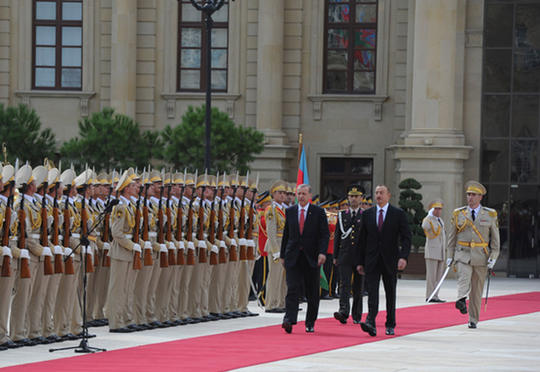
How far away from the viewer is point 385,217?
15477 millimetres

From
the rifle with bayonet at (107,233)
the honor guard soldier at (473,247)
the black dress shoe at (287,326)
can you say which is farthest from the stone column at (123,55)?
the black dress shoe at (287,326)

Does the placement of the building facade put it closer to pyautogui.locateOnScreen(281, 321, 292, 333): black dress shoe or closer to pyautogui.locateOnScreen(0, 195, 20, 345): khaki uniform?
pyautogui.locateOnScreen(281, 321, 292, 333): black dress shoe

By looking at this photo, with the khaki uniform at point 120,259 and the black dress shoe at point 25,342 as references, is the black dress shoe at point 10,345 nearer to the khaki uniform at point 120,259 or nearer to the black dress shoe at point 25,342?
the black dress shoe at point 25,342

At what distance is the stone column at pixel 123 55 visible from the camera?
111 feet

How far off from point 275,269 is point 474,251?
149 inches

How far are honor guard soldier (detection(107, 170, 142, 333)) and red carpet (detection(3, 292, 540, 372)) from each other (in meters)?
1.09

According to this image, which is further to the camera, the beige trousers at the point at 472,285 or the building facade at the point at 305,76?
the building facade at the point at 305,76

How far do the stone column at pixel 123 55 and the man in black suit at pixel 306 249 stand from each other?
1868 cm

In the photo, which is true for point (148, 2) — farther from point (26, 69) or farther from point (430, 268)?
point (430, 268)

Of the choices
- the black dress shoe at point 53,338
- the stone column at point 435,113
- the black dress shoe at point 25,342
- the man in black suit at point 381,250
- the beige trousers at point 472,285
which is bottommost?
the black dress shoe at point 53,338

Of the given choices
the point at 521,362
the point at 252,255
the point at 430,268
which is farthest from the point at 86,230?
the point at 430,268

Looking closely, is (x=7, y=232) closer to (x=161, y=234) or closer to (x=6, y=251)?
(x=6, y=251)

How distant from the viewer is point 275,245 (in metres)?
18.0

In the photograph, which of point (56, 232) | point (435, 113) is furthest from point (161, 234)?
point (435, 113)
